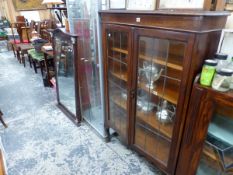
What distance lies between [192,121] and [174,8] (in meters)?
0.72

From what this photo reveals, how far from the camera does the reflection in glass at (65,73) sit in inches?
87.4

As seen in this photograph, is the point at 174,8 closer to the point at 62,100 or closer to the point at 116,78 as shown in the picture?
the point at 116,78

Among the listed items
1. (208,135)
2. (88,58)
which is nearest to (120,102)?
(88,58)

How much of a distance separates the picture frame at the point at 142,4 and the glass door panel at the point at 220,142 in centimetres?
82

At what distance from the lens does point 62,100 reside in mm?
2643

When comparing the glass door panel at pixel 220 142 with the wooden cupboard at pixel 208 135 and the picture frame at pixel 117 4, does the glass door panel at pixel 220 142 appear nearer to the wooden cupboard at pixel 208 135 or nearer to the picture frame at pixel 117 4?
the wooden cupboard at pixel 208 135

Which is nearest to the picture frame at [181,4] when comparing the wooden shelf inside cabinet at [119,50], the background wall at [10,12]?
the wooden shelf inside cabinet at [119,50]

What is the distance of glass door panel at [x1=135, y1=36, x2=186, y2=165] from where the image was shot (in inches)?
44.7

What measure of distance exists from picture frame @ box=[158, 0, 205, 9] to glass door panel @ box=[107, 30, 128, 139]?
322 mm

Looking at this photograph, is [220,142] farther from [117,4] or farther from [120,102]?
[117,4]

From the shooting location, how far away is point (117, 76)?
1.62 meters

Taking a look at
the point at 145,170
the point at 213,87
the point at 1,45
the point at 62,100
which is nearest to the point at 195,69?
the point at 213,87

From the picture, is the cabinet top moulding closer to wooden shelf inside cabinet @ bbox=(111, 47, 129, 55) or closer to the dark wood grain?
wooden shelf inside cabinet @ bbox=(111, 47, 129, 55)

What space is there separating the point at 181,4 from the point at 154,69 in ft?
1.46
